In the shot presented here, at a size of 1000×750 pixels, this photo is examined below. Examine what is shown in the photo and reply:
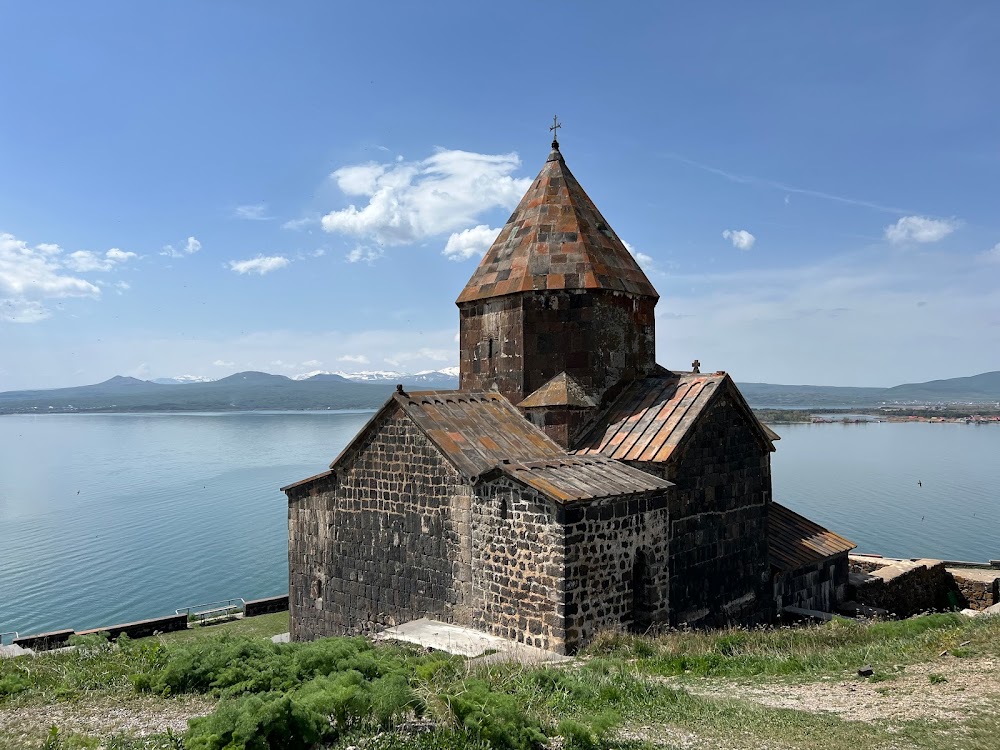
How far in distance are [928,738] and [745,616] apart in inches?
229

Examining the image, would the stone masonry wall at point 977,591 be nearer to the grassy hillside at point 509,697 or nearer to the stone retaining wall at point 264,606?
the grassy hillside at point 509,697

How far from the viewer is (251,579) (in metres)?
27.2

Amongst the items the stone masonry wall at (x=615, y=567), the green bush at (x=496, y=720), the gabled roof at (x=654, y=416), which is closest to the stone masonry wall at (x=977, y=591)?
the gabled roof at (x=654, y=416)

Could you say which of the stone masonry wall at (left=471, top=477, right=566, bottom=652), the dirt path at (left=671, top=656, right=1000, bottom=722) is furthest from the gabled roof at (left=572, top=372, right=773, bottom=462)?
the dirt path at (left=671, top=656, right=1000, bottom=722)

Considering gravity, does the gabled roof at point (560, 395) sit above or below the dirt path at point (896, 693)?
above

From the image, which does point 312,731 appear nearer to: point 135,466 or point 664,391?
point 664,391

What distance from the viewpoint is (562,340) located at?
10789 millimetres

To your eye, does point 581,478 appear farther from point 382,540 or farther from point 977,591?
point 977,591

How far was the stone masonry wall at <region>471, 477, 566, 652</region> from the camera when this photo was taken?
26.1 feet

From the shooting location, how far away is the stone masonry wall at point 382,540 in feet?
30.0

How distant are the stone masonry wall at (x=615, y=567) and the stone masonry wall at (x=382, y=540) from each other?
5.03 ft

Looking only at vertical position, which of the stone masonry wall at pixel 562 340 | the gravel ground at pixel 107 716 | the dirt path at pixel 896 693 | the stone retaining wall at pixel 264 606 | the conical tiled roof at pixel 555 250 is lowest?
the stone retaining wall at pixel 264 606

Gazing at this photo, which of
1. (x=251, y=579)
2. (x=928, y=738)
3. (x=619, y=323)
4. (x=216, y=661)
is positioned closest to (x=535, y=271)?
(x=619, y=323)

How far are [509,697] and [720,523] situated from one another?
601 centimetres
